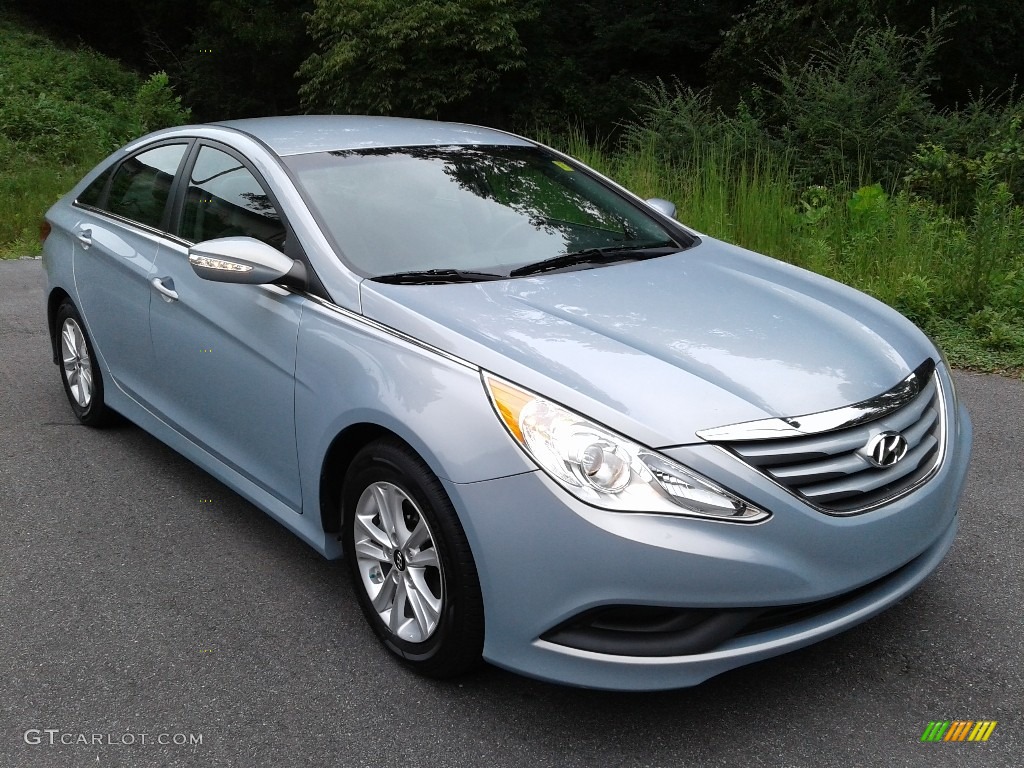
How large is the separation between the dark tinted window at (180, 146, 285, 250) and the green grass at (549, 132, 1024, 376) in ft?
13.5

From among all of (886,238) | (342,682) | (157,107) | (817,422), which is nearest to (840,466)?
(817,422)

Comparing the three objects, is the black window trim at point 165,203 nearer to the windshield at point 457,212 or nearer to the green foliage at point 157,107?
the windshield at point 457,212

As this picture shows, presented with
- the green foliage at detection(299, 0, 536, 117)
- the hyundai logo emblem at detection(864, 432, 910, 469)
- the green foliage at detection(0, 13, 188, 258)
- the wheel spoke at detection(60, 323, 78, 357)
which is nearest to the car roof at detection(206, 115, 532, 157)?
the wheel spoke at detection(60, 323, 78, 357)

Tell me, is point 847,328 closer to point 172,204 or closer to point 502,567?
point 502,567

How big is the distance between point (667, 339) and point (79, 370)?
334cm

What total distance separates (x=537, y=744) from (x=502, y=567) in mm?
510

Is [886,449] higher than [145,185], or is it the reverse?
[145,185]

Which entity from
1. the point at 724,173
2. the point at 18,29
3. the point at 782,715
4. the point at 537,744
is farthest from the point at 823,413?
the point at 18,29

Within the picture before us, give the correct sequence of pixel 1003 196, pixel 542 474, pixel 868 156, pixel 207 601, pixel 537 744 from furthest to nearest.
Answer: pixel 868 156 < pixel 1003 196 < pixel 207 601 < pixel 537 744 < pixel 542 474

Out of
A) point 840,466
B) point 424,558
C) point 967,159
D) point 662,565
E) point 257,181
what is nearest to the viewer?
point 662,565

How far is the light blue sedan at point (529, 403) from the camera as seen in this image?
244cm

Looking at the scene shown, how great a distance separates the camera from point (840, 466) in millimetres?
2535

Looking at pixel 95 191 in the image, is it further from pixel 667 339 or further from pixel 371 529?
pixel 667 339

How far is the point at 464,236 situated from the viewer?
3.54 m
